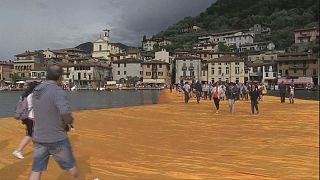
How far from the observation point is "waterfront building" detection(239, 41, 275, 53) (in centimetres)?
13025

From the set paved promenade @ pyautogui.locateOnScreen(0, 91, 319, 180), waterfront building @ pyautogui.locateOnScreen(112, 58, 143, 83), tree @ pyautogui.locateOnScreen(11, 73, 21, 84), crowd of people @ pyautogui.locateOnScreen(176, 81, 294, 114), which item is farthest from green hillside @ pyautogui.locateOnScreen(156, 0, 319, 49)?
paved promenade @ pyautogui.locateOnScreen(0, 91, 319, 180)

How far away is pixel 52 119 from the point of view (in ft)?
16.9

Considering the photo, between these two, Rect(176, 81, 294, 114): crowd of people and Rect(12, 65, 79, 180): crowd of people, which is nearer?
Rect(12, 65, 79, 180): crowd of people

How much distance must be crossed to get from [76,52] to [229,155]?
158m

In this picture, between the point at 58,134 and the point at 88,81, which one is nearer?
the point at 58,134

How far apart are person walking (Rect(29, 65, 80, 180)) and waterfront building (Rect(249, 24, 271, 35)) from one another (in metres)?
156

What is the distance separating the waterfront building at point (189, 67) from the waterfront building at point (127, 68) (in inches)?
527

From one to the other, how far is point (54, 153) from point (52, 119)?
428 mm

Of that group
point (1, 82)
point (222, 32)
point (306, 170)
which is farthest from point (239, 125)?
point (222, 32)

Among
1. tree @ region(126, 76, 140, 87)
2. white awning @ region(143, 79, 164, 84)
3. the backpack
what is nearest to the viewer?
the backpack

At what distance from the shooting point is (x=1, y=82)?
13862cm

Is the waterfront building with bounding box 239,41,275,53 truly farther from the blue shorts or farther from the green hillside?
the blue shorts

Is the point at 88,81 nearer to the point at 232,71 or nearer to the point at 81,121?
the point at 232,71

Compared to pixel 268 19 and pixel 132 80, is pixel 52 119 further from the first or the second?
pixel 268 19
